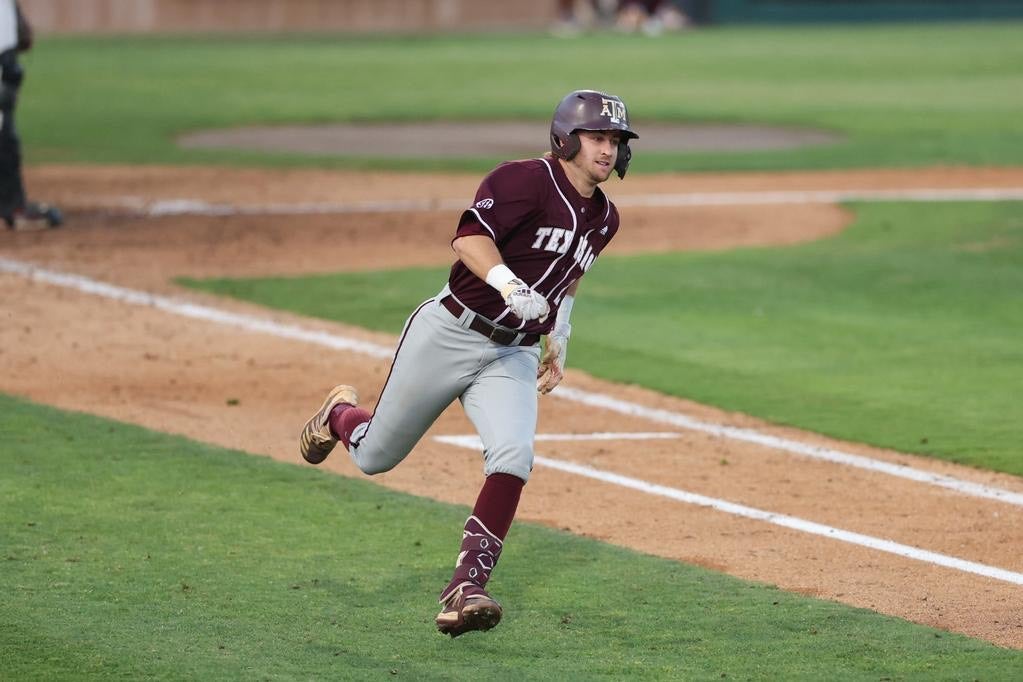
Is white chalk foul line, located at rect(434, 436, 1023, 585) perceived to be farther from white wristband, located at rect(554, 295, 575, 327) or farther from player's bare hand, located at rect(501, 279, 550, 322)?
player's bare hand, located at rect(501, 279, 550, 322)

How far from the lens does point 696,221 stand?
1708 cm

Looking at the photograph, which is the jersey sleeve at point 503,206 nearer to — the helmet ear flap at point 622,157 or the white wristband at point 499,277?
the white wristband at point 499,277

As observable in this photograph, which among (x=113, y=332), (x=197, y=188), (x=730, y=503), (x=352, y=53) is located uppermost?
(x=730, y=503)

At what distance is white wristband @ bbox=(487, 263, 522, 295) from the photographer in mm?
5996

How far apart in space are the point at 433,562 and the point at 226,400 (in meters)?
3.34

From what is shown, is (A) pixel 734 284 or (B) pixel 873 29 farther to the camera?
(B) pixel 873 29

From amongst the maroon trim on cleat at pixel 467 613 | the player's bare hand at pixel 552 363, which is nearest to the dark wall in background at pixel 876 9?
the player's bare hand at pixel 552 363

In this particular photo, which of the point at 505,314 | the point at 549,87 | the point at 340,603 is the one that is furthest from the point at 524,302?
the point at 549,87

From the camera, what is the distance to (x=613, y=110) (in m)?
6.34

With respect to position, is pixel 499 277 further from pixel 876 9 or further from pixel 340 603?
pixel 876 9

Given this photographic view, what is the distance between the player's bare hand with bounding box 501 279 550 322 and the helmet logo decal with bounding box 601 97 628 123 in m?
0.76

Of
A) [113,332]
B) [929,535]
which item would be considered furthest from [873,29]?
[929,535]

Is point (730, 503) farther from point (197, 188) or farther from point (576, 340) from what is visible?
point (197, 188)

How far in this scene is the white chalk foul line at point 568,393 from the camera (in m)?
8.48
